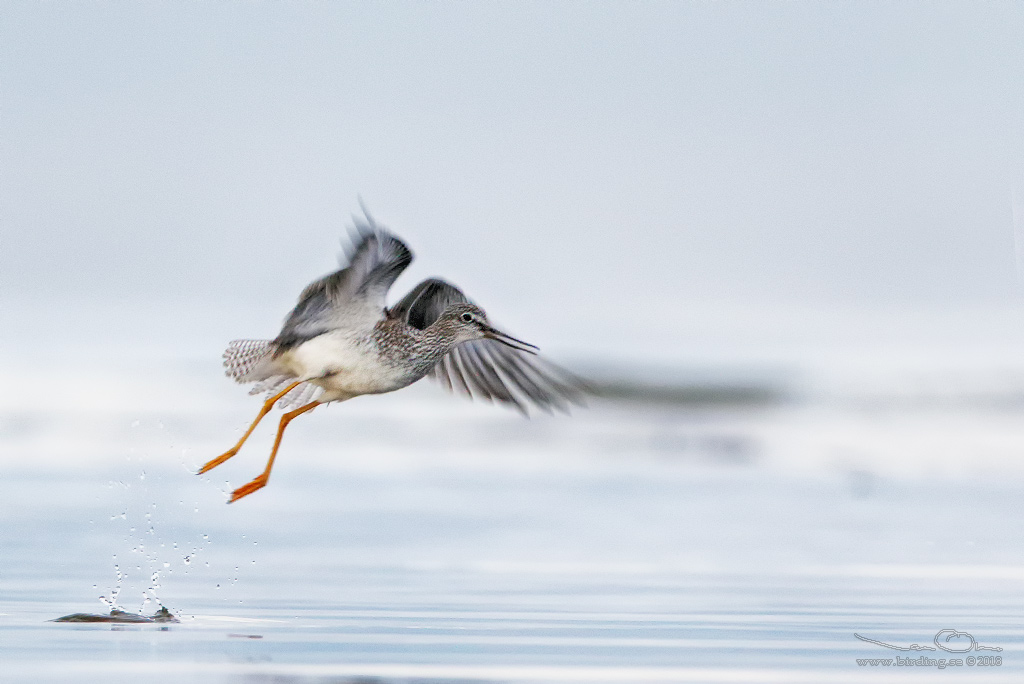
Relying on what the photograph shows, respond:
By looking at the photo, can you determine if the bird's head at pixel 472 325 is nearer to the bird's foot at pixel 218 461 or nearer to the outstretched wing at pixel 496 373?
the outstretched wing at pixel 496 373

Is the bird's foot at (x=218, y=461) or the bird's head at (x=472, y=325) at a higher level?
the bird's head at (x=472, y=325)

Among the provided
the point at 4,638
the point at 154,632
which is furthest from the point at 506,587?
the point at 4,638

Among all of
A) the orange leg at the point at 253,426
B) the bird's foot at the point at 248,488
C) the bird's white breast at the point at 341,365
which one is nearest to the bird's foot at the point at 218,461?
the orange leg at the point at 253,426

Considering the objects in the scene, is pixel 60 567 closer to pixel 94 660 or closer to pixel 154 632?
pixel 154 632

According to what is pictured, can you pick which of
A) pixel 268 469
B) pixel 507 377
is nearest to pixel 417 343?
pixel 268 469

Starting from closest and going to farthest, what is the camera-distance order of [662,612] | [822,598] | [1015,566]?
1. [662,612]
2. [822,598]
3. [1015,566]

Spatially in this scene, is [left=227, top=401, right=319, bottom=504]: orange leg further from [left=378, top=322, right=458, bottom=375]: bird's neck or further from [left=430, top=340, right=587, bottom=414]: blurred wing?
[left=430, top=340, right=587, bottom=414]: blurred wing
